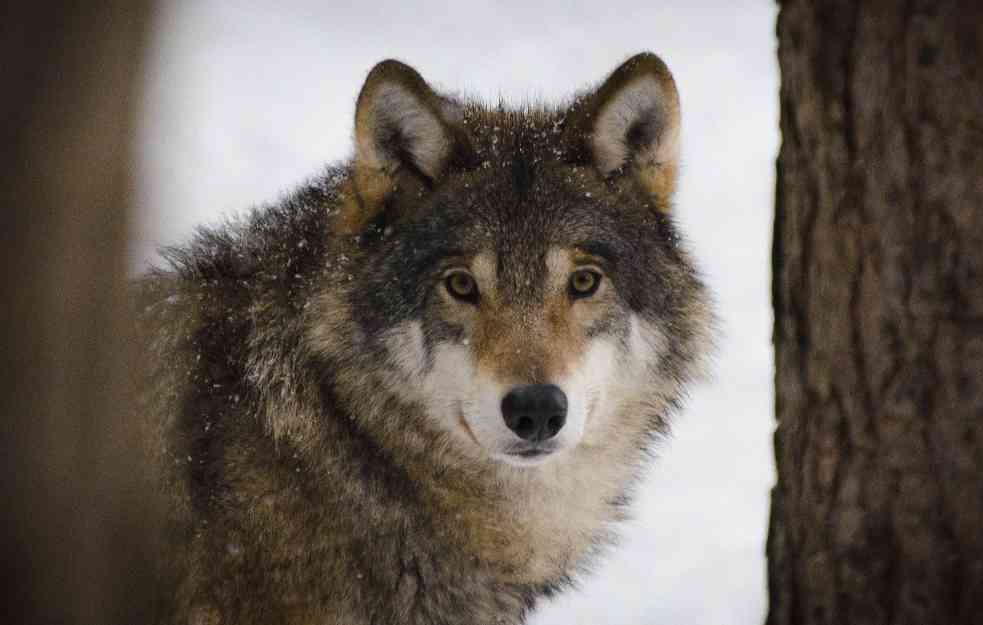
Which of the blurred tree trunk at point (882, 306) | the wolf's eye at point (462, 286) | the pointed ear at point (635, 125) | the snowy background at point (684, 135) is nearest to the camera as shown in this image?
the blurred tree trunk at point (882, 306)

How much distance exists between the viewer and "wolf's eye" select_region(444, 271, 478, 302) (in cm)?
353

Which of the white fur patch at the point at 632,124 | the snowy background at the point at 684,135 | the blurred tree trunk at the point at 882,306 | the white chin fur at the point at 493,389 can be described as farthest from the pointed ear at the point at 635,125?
the snowy background at the point at 684,135

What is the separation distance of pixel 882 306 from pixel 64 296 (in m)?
2.04

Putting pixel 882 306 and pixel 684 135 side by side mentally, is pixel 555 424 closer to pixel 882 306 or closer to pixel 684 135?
pixel 882 306

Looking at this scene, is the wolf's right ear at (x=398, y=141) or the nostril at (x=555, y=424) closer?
the nostril at (x=555, y=424)

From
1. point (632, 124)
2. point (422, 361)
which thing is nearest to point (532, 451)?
point (422, 361)

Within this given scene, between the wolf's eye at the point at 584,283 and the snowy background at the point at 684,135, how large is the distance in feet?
6.49

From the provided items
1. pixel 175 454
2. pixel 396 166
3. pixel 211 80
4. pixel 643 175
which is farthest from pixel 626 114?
pixel 211 80

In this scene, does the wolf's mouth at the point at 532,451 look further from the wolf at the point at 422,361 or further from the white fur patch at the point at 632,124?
the white fur patch at the point at 632,124

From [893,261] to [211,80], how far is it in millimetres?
6802

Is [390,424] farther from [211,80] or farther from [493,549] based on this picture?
[211,80]

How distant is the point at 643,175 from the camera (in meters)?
3.91

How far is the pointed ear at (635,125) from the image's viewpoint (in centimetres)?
370

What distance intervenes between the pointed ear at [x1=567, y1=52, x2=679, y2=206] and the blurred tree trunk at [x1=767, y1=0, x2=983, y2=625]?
76 centimetres
